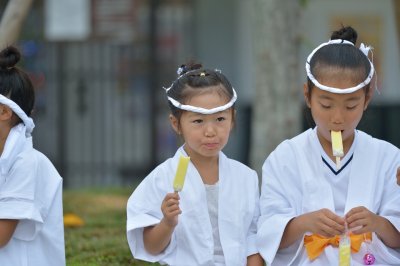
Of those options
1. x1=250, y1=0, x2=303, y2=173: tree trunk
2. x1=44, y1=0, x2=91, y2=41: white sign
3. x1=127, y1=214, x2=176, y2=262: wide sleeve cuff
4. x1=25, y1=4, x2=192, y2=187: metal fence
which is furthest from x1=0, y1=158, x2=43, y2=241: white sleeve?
x1=25, y1=4, x2=192, y2=187: metal fence

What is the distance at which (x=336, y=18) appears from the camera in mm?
10961

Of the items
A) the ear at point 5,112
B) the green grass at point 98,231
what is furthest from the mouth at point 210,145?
the green grass at point 98,231

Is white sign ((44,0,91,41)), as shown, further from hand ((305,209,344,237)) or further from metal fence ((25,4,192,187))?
hand ((305,209,344,237))

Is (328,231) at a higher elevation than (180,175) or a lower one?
lower

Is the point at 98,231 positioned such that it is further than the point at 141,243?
Yes

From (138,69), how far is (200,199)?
671 cm

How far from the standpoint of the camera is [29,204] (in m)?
3.92

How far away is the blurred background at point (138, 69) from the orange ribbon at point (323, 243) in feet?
20.3

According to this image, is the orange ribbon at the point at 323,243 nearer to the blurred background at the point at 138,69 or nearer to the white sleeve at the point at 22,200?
the white sleeve at the point at 22,200

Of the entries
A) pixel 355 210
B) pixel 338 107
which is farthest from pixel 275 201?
pixel 338 107

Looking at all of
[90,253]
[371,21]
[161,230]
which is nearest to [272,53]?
[90,253]

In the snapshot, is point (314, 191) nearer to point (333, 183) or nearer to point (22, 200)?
point (333, 183)

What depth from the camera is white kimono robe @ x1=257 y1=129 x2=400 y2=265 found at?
13.0ft

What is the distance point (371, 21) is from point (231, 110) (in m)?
7.31
